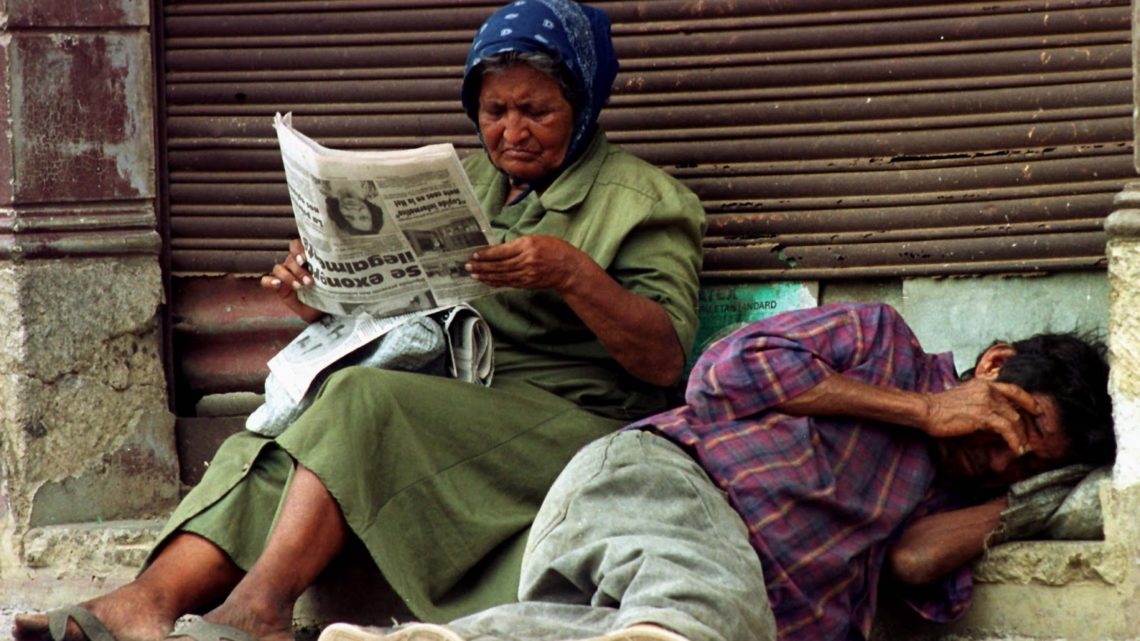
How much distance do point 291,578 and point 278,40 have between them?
1.76 m

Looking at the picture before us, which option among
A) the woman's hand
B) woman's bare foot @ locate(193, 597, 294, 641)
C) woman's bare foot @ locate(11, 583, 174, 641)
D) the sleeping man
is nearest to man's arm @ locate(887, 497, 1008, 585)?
the sleeping man

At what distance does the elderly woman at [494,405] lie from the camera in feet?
12.3

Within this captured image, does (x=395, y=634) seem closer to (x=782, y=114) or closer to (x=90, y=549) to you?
(x=90, y=549)

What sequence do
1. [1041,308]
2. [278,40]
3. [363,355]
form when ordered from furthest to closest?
[278,40] < [1041,308] < [363,355]

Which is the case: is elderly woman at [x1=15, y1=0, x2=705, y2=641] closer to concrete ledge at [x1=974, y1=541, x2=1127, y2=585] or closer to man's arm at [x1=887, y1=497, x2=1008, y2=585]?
man's arm at [x1=887, y1=497, x2=1008, y2=585]

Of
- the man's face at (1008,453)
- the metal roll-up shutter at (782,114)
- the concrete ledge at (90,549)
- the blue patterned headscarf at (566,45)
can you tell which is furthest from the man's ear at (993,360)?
the concrete ledge at (90,549)

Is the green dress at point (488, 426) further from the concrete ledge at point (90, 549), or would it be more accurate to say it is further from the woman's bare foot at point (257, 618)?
the concrete ledge at point (90, 549)

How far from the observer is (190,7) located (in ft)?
16.3

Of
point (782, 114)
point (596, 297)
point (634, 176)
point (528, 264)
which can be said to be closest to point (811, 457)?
point (596, 297)

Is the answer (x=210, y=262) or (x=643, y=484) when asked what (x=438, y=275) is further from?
(x=210, y=262)

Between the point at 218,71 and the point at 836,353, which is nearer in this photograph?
the point at 836,353

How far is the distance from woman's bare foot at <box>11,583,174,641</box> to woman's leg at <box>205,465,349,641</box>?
0.14 meters

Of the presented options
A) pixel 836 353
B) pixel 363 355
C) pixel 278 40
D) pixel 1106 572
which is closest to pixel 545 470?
pixel 363 355

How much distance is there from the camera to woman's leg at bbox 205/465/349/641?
365 cm
